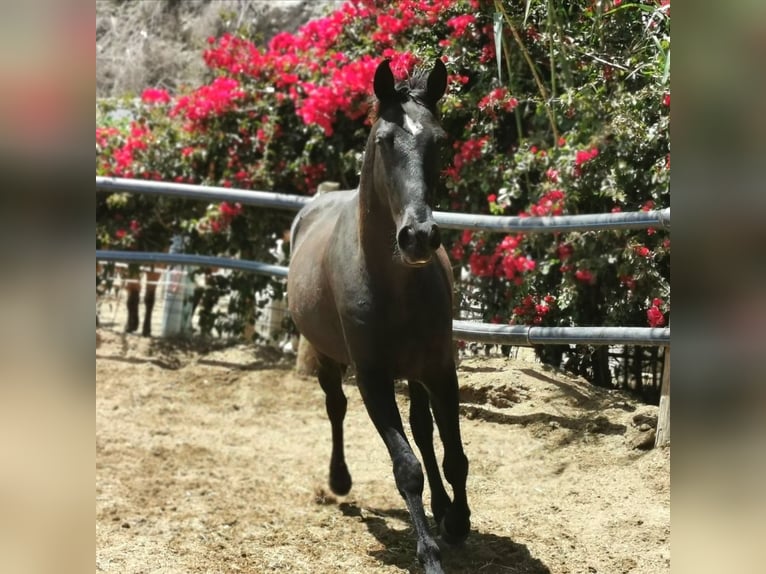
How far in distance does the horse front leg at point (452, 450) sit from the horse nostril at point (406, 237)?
800 millimetres

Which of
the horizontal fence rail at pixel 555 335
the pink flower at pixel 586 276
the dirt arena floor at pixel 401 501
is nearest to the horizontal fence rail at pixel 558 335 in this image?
the horizontal fence rail at pixel 555 335

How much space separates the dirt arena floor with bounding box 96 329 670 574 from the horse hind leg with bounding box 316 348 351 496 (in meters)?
0.12

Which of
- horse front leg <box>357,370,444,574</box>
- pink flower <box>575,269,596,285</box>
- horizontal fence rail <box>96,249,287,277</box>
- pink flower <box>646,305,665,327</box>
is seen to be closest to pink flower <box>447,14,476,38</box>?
pink flower <box>575,269,596,285</box>

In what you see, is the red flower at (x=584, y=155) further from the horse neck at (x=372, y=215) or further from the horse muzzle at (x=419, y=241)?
the horse muzzle at (x=419, y=241)

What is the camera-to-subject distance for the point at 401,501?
13.0ft

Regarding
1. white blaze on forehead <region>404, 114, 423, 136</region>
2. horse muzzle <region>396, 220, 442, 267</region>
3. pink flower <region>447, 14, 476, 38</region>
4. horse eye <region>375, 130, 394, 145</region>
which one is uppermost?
pink flower <region>447, 14, 476, 38</region>

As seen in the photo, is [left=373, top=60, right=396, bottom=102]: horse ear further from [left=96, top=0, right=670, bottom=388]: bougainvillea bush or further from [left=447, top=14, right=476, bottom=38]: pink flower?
[left=447, top=14, right=476, bottom=38]: pink flower

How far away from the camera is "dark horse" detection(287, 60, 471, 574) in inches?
101
